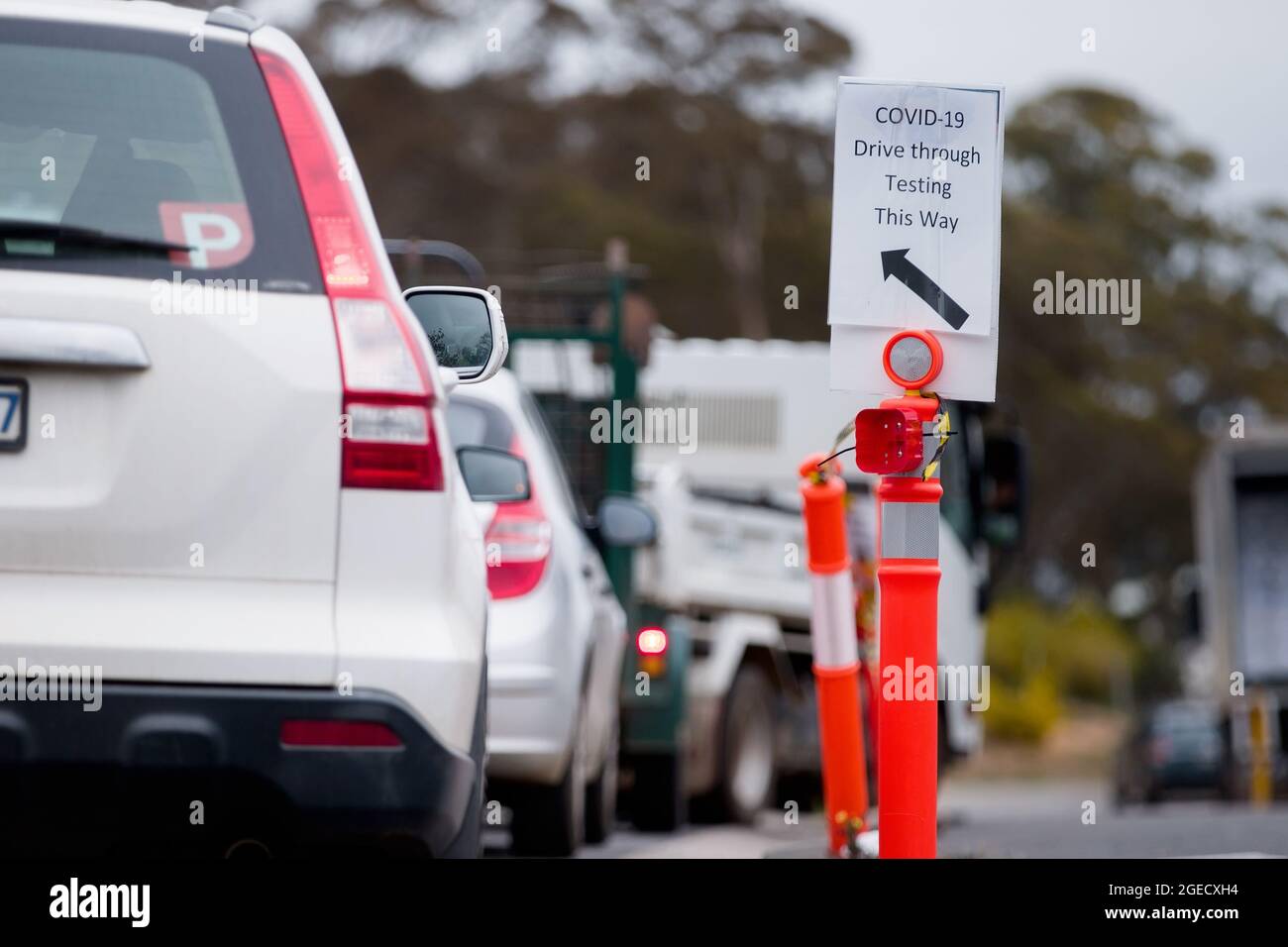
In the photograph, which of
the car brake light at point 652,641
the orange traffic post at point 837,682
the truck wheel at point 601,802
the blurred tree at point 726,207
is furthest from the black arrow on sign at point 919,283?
the blurred tree at point 726,207

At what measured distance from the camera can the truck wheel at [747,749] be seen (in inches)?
522

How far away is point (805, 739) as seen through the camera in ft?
47.6

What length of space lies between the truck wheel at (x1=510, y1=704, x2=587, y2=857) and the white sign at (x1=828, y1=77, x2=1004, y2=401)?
338 centimetres

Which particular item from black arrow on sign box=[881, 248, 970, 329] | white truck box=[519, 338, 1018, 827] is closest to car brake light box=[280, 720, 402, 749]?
black arrow on sign box=[881, 248, 970, 329]

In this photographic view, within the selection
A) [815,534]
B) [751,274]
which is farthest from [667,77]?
[815,534]

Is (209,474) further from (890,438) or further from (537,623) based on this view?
(537,623)

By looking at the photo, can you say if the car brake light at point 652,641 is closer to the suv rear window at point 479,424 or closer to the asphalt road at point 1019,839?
the asphalt road at point 1019,839

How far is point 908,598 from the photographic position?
17.9ft

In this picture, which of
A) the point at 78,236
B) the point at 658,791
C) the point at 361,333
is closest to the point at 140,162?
the point at 78,236

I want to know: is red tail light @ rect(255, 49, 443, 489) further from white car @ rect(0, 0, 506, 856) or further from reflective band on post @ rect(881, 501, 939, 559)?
reflective band on post @ rect(881, 501, 939, 559)

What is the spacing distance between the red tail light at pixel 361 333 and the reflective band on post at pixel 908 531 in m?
1.43

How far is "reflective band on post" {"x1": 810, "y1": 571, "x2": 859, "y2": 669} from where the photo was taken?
827 cm
